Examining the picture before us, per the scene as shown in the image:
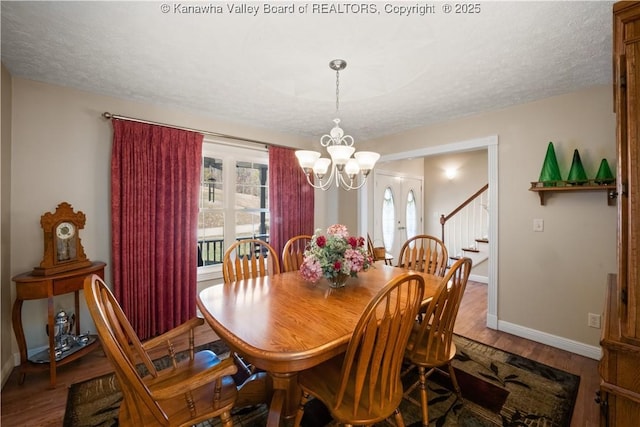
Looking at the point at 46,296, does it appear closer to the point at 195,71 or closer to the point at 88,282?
the point at 88,282

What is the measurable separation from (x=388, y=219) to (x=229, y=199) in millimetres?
→ 3003

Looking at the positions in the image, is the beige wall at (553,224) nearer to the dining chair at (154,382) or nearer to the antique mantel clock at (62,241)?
the dining chair at (154,382)

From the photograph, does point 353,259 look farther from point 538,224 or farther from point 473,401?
point 538,224

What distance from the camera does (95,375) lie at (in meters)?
2.20

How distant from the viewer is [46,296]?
6.70 feet

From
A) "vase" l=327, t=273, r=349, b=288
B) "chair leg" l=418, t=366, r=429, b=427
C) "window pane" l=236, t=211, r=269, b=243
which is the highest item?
"window pane" l=236, t=211, r=269, b=243

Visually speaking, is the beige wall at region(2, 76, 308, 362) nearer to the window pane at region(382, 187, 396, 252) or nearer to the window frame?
the window frame

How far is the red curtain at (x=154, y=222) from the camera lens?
2.62m

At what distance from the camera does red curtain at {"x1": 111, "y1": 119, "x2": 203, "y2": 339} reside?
2.62 metres

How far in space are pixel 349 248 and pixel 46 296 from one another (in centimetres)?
227

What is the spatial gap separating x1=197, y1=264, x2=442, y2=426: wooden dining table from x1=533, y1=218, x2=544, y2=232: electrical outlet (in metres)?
1.45

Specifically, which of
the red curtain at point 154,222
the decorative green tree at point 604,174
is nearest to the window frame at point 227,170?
the red curtain at point 154,222

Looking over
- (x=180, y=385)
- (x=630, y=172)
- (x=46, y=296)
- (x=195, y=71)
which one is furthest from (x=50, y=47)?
(x=630, y=172)

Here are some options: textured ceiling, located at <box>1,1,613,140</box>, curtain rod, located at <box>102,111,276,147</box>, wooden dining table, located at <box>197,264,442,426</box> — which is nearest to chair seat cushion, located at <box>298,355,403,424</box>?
wooden dining table, located at <box>197,264,442,426</box>
